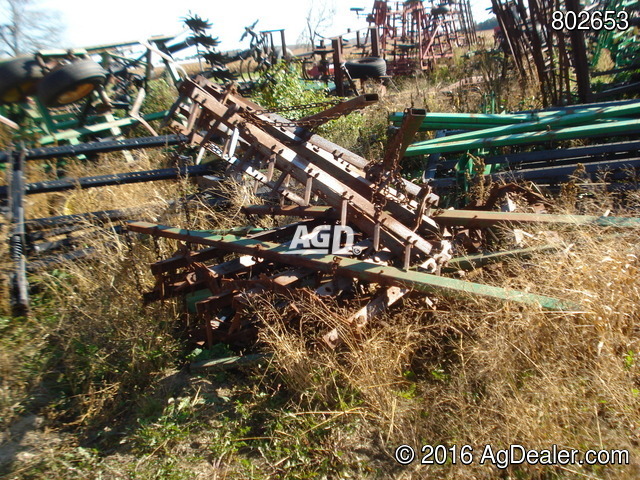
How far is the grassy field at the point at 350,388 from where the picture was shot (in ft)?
8.19

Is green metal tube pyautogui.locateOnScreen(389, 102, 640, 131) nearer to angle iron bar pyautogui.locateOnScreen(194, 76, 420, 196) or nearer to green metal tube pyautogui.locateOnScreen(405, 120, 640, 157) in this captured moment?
green metal tube pyautogui.locateOnScreen(405, 120, 640, 157)

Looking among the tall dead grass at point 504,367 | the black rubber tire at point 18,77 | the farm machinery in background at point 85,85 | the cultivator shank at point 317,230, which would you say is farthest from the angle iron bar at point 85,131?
the tall dead grass at point 504,367

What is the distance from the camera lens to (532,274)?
3182 mm

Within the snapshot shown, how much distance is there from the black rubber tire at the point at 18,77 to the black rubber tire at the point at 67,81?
1.01 m

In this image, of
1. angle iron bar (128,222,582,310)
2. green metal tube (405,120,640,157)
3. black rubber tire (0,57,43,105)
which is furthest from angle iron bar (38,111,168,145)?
green metal tube (405,120,640,157)

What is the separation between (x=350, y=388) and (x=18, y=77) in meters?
7.92

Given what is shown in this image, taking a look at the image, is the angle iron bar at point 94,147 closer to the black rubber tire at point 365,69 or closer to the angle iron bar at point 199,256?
the angle iron bar at point 199,256

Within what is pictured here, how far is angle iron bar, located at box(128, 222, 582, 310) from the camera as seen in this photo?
277 cm

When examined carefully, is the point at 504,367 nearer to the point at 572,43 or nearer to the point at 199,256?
the point at 199,256

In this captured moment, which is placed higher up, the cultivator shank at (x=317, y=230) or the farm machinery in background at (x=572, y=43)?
the farm machinery in background at (x=572, y=43)

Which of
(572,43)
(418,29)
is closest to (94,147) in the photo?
(572,43)

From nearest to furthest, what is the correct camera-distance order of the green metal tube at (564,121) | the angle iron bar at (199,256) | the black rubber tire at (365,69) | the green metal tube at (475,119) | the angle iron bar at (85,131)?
1. the angle iron bar at (199,256)
2. the green metal tube at (564,121)
3. the green metal tube at (475,119)
4. the angle iron bar at (85,131)
5. the black rubber tire at (365,69)

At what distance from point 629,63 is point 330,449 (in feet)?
30.8

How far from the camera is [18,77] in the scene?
25.6 ft
